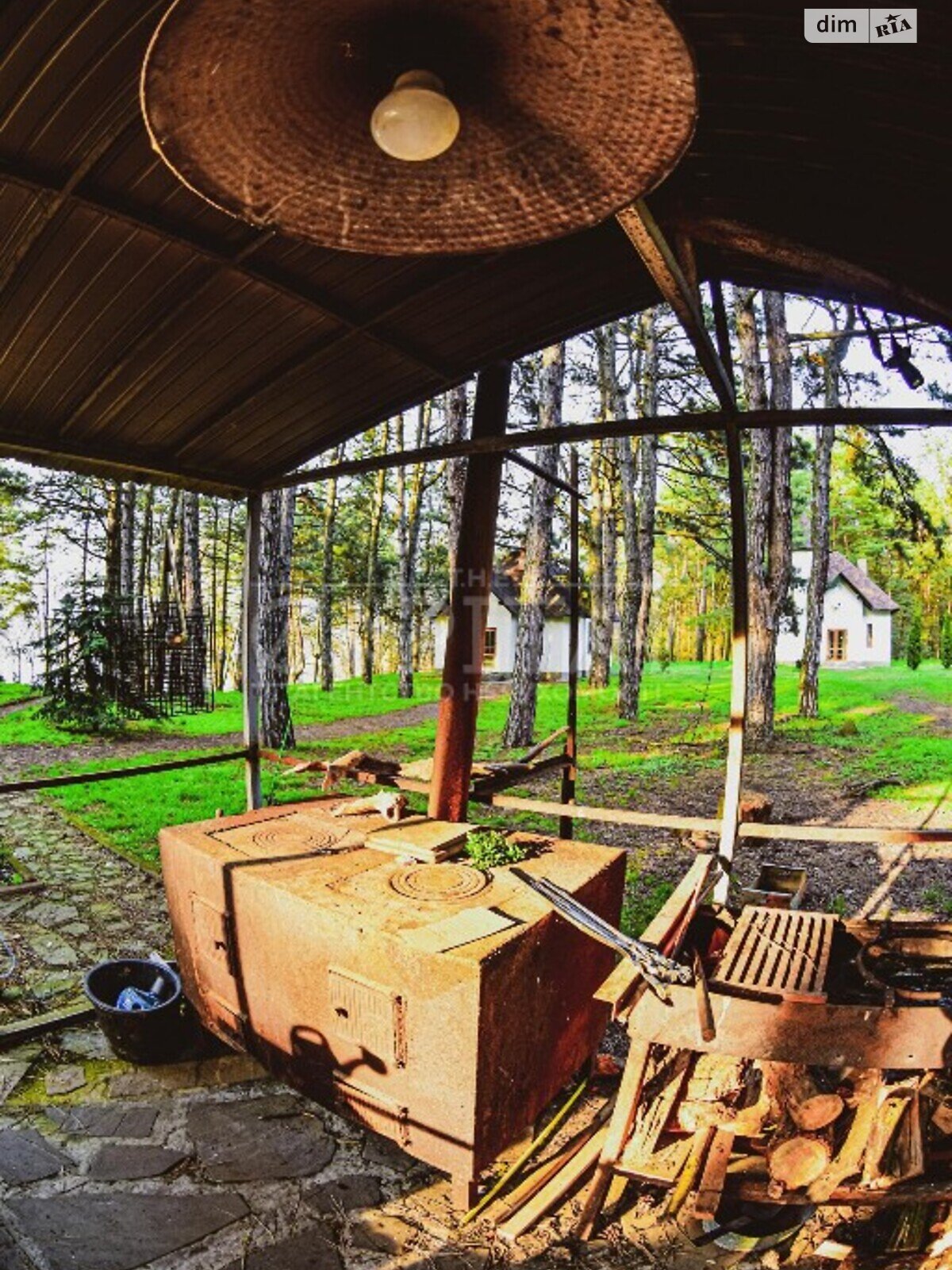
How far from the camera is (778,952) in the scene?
3805 millimetres

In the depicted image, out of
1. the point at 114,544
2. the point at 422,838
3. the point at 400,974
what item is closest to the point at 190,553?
the point at 114,544

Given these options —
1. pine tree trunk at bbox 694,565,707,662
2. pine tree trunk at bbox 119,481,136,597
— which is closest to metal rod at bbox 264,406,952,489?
pine tree trunk at bbox 119,481,136,597

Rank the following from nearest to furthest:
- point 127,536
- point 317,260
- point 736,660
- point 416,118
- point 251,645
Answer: point 416,118, point 317,260, point 736,660, point 251,645, point 127,536

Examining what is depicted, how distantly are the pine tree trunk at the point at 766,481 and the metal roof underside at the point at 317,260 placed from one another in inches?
412

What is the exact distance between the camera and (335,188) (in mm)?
1919

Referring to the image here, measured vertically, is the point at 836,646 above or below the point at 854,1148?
above

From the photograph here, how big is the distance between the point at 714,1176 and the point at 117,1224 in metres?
2.80

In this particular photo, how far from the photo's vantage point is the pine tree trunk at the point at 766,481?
Result: 14367mm

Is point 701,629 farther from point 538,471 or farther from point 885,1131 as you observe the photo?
point 885,1131

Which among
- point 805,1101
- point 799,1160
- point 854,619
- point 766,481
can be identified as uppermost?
point 766,481

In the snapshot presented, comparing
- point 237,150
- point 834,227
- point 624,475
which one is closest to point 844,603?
point 624,475

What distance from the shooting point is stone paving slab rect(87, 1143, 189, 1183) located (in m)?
3.79

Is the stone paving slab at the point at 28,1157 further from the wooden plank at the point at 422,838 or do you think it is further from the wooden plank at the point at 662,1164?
the wooden plank at the point at 662,1164

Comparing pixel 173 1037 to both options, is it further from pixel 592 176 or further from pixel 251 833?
pixel 592 176
